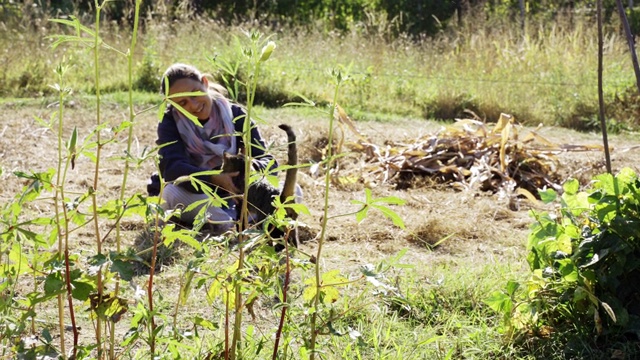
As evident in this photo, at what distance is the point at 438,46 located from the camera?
40.5 feet

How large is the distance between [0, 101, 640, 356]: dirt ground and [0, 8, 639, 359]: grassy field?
19mm

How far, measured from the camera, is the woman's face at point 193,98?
4312 millimetres

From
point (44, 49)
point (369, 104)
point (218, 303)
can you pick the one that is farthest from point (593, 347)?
point (44, 49)

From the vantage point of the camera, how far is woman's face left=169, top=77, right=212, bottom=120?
4.31 m

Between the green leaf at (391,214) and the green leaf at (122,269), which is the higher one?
the green leaf at (391,214)

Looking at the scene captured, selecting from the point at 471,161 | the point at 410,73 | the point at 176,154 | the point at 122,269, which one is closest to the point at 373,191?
the point at 471,161

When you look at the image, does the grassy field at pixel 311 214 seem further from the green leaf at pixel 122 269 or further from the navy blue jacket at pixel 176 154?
the navy blue jacket at pixel 176 154

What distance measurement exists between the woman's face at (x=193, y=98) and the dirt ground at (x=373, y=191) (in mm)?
461

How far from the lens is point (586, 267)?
2.75 m

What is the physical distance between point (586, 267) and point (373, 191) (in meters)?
3.23

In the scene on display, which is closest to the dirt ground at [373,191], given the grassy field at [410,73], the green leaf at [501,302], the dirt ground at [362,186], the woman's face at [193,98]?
the dirt ground at [362,186]

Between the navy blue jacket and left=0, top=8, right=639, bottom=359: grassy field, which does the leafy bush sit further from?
the navy blue jacket

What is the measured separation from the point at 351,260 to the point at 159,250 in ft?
3.07

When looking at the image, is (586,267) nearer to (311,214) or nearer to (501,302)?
(501,302)
